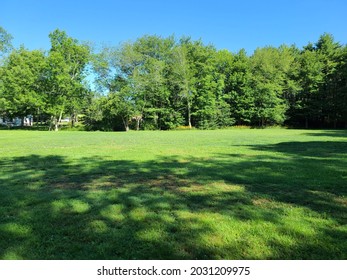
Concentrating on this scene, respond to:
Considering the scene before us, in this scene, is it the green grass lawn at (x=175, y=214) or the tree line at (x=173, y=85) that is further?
the tree line at (x=173, y=85)

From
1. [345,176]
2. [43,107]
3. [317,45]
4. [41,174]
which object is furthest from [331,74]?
[41,174]

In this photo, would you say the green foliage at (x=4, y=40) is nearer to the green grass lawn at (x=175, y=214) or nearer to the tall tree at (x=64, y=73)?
the tall tree at (x=64, y=73)

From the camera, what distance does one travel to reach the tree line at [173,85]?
140ft

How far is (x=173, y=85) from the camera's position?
147 ft

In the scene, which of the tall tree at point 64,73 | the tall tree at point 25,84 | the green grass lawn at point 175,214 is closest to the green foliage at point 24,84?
the tall tree at point 25,84

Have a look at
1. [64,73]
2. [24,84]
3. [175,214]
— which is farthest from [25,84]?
[175,214]

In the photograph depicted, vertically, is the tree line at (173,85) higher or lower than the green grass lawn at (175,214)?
higher

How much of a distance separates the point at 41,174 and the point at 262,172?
17.9 feet

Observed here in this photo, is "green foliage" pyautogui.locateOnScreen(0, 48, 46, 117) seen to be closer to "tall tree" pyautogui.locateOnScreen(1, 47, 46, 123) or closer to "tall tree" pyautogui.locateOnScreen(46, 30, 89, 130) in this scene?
"tall tree" pyautogui.locateOnScreen(1, 47, 46, 123)

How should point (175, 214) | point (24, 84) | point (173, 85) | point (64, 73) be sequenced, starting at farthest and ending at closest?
point (173, 85) < point (24, 84) < point (64, 73) < point (175, 214)

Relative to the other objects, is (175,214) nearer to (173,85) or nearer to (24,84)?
(173,85)

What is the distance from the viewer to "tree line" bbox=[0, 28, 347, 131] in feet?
140

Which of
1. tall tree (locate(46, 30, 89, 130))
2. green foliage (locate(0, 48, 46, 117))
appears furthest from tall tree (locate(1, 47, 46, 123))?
tall tree (locate(46, 30, 89, 130))
